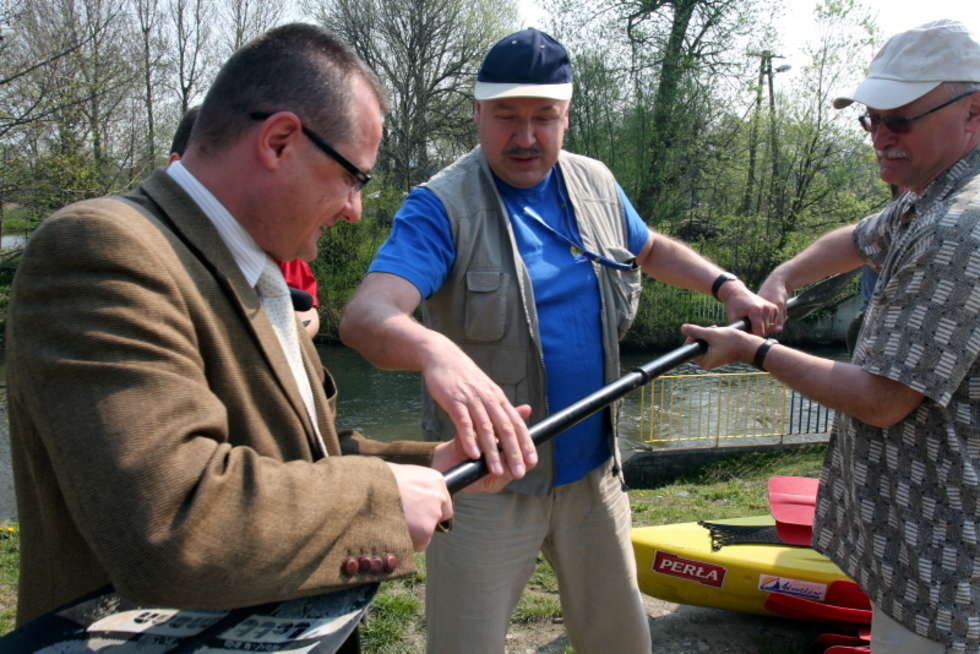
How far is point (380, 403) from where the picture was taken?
1902cm

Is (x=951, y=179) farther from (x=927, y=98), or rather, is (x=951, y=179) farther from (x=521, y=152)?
(x=521, y=152)

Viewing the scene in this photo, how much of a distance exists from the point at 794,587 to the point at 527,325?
9.23 feet

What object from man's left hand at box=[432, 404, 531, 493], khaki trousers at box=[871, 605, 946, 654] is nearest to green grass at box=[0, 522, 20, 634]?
man's left hand at box=[432, 404, 531, 493]

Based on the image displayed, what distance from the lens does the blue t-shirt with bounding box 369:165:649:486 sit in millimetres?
2580

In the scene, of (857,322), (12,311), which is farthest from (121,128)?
(12,311)

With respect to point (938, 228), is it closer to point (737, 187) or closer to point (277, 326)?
point (277, 326)

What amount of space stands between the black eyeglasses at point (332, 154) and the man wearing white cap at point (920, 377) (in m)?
1.50

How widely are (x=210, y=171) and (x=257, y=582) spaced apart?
764 millimetres

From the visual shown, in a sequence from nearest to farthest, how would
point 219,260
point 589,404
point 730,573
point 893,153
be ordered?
point 219,260, point 589,404, point 893,153, point 730,573

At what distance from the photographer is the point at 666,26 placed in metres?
27.2

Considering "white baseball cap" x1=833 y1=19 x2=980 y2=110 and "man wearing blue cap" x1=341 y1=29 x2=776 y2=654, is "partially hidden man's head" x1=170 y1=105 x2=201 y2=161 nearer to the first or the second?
"man wearing blue cap" x1=341 y1=29 x2=776 y2=654

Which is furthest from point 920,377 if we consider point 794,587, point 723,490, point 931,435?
point 723,490

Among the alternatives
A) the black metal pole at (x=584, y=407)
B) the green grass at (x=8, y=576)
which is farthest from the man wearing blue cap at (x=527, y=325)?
the green grass at (x=8, y=576)

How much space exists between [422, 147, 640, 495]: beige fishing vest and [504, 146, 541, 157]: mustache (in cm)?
11
